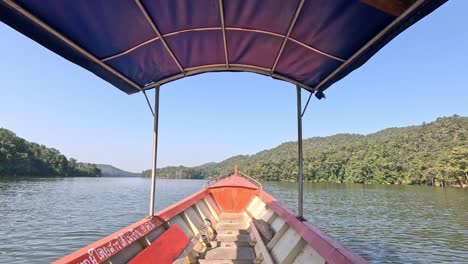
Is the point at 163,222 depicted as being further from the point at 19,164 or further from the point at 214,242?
the point at 19,164

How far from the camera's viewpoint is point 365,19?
8.26 feet

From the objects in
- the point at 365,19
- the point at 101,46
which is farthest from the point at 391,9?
the point at 101,46

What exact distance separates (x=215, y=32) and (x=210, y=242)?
151 inches

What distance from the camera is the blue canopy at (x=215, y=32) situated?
239 cm

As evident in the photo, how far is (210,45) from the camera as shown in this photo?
12.5 ft

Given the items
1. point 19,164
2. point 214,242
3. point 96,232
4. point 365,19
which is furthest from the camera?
point 19,164

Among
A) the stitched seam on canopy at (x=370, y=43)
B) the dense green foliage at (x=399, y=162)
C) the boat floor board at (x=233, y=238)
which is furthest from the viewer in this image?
the dense green foliage at (x=399, y=162)

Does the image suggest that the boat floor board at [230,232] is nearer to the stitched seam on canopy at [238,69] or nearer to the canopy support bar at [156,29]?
the stitched seam on canopy at [238,69]

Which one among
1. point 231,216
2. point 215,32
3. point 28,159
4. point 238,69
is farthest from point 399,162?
point 28,159

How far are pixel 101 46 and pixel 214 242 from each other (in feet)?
13.2

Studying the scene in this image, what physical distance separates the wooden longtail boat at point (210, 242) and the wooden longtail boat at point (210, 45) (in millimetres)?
17

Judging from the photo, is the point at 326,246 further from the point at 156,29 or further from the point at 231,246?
the point at 231,246

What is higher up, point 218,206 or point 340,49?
point 340,49

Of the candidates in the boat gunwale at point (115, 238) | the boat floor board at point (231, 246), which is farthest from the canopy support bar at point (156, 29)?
the boat floor board at point (231, 246)
